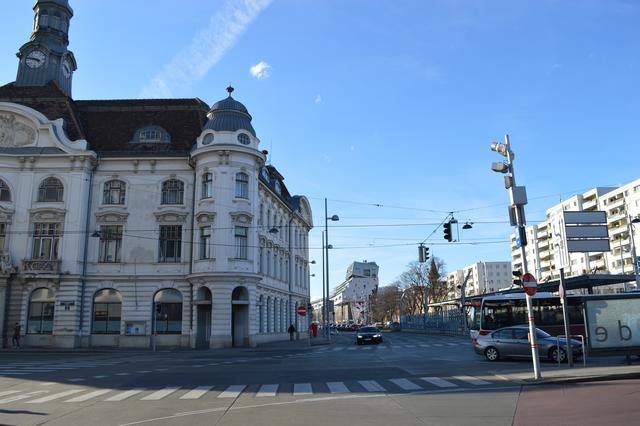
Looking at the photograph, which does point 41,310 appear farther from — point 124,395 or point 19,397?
point 124,395

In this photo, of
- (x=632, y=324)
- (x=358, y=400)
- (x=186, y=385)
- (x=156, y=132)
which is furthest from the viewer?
(x=156, y=132)

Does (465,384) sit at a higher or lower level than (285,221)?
lower

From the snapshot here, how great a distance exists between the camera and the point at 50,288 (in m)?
37.9

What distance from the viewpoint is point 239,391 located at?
14227mm

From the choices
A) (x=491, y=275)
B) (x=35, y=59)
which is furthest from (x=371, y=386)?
(x=491, y=275)

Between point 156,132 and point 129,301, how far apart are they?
12669mm

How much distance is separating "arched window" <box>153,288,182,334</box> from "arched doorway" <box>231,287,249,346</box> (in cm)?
367

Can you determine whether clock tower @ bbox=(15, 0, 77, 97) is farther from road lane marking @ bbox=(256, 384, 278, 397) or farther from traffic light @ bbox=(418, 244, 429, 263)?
road lane marking @ bbox=(256, 384, 278, 397)

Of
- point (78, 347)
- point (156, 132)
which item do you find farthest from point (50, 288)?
point (156, 132)

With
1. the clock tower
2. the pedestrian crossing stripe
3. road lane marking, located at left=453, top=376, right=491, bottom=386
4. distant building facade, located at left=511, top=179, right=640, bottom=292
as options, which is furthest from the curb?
distant building facade, located at left=511, top=179, right=640, bottom=292

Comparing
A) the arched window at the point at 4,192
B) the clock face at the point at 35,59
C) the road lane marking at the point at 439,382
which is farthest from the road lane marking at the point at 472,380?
the clock face at the point at 35,59

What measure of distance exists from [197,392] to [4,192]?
1252 inches

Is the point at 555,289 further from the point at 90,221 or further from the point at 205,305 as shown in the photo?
the point at 90,221

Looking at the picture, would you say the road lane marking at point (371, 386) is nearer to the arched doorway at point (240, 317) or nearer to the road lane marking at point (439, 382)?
the road lane marking at point (439, 382)
